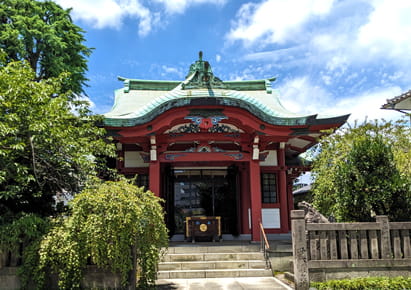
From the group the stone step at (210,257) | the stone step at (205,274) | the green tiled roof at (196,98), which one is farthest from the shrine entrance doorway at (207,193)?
the stone step at (205,274)

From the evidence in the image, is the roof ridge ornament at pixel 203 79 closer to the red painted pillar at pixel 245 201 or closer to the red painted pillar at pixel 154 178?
the red painted pillar at pixel 154 178

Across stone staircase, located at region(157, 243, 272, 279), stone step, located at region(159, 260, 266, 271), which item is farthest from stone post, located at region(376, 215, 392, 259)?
stone step, located at region(159, 260, 266, 271)

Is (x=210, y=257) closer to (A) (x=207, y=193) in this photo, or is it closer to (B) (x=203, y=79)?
(A) (x=207, y=193)

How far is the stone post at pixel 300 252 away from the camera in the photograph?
6750 mm

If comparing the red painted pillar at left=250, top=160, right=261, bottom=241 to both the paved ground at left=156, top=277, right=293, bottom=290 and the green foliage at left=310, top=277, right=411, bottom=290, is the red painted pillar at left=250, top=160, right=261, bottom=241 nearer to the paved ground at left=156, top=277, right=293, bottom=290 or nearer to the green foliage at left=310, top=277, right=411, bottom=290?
the paved ground at left=156, top=277, right=293, bottom=290

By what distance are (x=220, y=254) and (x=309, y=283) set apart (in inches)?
111

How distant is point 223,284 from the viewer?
24.7ft

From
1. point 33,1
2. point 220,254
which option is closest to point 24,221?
point 220,254

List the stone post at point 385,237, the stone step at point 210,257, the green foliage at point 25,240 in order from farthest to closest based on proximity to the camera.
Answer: the stone step at point 210,257
the stone post at point 385,237
the green foliage at point 25,240

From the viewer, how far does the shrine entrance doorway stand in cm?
1320

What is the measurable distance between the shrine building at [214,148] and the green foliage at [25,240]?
4329mm

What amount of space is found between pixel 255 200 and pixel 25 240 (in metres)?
6.56

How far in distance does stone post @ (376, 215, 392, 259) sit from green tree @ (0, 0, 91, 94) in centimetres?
1089

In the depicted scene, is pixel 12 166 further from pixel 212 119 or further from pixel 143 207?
pixel 212 119
